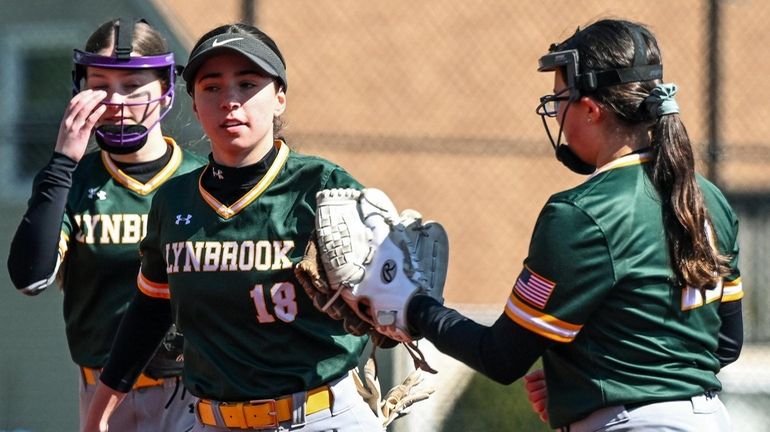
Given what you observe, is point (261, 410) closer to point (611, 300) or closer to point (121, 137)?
point (611, 300)

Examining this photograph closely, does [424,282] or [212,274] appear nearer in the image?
[424,282]

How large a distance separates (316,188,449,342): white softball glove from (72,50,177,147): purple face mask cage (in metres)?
1.24

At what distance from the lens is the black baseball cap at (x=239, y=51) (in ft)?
10.8

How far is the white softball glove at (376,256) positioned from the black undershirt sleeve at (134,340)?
80 cm

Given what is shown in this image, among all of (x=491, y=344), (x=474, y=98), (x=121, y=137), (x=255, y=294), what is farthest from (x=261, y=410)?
(x=474, y=98)

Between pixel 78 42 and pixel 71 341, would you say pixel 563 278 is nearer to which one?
pixel 71 341

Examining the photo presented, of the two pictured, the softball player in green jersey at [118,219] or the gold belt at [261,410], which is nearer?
the gold belt at [261,410]

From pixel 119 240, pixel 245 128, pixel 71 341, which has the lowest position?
pixel 71 341

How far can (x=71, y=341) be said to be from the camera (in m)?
4.27

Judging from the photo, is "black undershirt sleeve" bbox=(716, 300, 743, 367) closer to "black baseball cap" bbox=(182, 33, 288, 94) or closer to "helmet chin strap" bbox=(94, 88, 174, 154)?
"black baseball cap" bbox=(182, 33, 288, 94)

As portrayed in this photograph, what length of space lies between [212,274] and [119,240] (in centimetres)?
94

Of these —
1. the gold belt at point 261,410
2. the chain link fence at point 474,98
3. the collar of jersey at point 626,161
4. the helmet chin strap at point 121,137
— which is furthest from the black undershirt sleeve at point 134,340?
the chain link fence at point 474,98

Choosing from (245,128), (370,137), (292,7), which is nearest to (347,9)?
(292,7)

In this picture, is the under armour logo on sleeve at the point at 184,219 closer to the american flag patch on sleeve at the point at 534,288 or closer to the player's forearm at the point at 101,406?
the player's forearm at the point at 101,406
